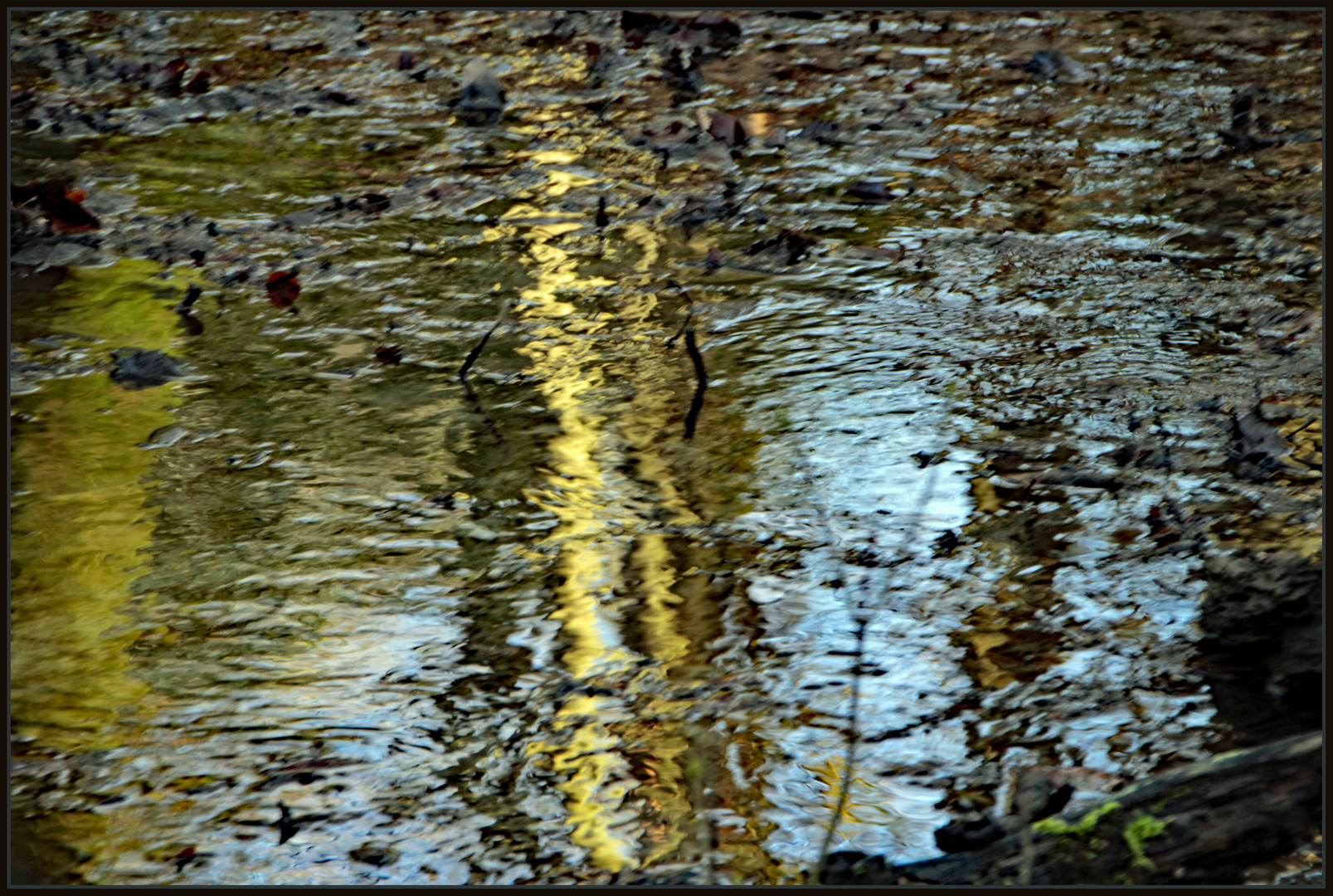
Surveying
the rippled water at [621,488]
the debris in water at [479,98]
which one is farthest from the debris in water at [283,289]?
the debris in water at [479,98]

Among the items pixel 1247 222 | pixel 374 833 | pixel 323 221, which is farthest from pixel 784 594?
pixel 323 221

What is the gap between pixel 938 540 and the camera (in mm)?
2082

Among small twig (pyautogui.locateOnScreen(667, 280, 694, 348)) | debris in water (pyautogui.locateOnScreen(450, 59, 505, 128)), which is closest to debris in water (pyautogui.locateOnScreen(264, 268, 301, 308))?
small twig (pyautogui.locateOnScreen(667, 280, 694, 348))

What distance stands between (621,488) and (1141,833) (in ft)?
4.06

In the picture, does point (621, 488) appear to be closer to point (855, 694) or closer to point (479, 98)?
point (855, 694)

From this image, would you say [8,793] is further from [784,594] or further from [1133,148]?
[1133,148]

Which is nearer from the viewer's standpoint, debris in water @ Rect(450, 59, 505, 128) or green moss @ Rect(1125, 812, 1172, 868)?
green moss @ Rect(1125, 812, 1172, 868)

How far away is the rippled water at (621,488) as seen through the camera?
1636 mm

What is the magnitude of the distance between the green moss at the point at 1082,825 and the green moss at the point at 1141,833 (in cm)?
3

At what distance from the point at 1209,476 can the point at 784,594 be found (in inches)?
33.0

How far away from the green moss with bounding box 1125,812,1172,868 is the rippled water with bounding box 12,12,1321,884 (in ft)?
0.79

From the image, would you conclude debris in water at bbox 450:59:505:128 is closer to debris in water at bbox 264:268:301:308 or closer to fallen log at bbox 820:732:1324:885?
debris in water at bbox 264:268:301:308

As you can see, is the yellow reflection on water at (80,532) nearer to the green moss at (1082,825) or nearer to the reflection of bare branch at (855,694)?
the reflection of bare branch at (855,694)

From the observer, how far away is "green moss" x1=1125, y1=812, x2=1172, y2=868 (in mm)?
1284
